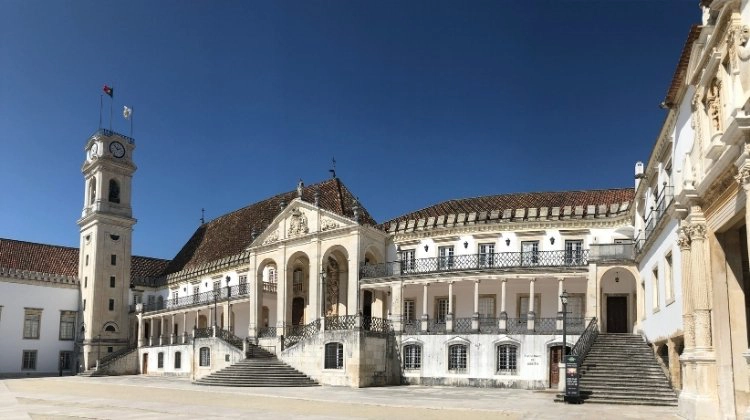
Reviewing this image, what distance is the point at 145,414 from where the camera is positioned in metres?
18.1

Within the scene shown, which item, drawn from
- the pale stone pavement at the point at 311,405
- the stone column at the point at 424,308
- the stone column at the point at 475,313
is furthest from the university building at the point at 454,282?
the pale stone pavement at the point at 311,405

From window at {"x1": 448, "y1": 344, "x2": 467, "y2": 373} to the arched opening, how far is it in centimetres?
627

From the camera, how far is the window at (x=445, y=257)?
34.4m

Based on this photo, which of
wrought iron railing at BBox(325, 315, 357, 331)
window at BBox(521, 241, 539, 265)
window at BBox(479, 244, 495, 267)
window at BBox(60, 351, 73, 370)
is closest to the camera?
wrought iron railing at BBox(325, 315, 357, 331)

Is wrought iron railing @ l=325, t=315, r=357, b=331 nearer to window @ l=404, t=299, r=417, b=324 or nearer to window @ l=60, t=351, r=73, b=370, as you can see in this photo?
window @ l=404, t=299, r=417, b=324

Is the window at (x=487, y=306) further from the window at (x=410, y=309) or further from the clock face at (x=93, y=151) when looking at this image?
the clock face at (x=93, y=151)

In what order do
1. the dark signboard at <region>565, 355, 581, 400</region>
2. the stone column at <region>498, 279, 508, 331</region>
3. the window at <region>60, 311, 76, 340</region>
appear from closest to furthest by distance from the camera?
the dark signboard at <region>565, 355, 581, 400</region> < the stone column at <region>498, 279, 508, 331</region> < the window at <region>60, 311, 76, 340</region>

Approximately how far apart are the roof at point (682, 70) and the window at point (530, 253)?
13480mm

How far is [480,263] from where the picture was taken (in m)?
34.2

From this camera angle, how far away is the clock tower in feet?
169

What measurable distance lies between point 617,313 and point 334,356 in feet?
41.9

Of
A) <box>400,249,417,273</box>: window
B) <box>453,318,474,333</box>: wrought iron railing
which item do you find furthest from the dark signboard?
<box>400,249,417,273</box>: window

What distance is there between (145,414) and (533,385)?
17.0m

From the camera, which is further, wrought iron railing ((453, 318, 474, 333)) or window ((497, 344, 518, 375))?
wrought iron railing ((453, 318, 474, 333))
